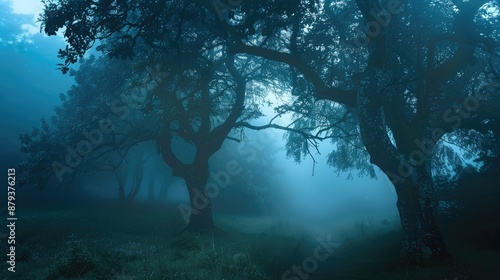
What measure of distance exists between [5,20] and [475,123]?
380 feet

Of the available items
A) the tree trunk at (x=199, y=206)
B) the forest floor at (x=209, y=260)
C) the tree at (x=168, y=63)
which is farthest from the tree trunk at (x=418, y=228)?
the tree trunk at (x=199, y=206)

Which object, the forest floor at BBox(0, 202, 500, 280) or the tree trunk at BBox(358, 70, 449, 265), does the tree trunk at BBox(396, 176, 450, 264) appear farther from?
the forest floor at BBox(0, 202, 500, 280)

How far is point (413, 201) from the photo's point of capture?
9.51m

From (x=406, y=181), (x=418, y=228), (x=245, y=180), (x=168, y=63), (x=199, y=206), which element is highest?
(x=168, y=63)

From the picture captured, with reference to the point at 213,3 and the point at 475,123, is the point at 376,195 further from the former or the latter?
the point at 213,3

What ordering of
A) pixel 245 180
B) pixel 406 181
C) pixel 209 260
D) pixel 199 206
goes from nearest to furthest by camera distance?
pixel 209 260 → pixel 406 181 → pixel 199 206 → pixel 245 180

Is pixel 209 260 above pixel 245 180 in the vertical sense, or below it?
below

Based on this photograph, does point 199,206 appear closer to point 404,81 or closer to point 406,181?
point 406,181

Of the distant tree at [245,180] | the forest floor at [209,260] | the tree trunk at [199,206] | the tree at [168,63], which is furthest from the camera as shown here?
the distant tree at [245,180]

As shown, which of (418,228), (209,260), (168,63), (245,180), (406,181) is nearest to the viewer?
(209,260)

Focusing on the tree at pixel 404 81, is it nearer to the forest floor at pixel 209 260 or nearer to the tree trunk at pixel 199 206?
the forest floor at pixel 209 260

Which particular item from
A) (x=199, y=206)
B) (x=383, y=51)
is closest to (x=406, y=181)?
(x=383, y=51)

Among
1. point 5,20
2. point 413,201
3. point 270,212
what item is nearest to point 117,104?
point 413,201

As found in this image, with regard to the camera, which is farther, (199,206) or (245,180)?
(245,180)
